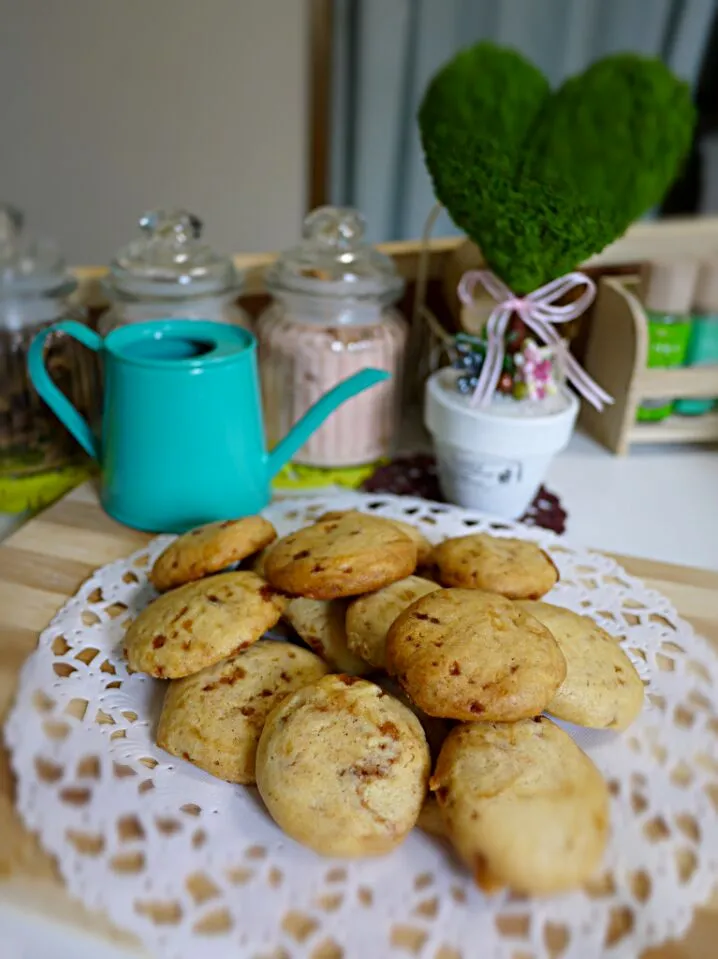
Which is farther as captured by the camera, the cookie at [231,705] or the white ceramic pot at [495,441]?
the white ceramic pot at [495,441]

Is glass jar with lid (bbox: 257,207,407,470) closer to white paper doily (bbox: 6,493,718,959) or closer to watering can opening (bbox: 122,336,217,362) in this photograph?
watering can opening (bbox: 122,336,217,362)

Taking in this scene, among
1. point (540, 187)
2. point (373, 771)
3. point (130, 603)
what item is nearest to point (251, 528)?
point (130, 603)

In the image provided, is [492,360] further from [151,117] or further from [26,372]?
[151,117]

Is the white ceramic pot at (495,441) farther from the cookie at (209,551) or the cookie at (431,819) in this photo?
the cookie at (431,819)

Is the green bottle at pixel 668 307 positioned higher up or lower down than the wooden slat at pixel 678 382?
higher up

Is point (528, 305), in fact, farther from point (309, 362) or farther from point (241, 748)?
point (241, 748)

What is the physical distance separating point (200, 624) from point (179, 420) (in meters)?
0.20

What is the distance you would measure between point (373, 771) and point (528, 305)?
41 centimetres

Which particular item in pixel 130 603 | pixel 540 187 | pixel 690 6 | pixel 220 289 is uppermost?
pixel 690 6

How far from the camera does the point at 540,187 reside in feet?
1.91

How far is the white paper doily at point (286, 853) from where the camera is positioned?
365 millimetres

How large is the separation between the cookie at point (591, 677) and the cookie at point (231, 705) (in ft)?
0.51

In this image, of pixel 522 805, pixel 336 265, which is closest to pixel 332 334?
pixel 336 265

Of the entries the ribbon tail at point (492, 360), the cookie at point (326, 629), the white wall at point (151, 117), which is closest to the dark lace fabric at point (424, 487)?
the ribbon tail at point (492, 360)
